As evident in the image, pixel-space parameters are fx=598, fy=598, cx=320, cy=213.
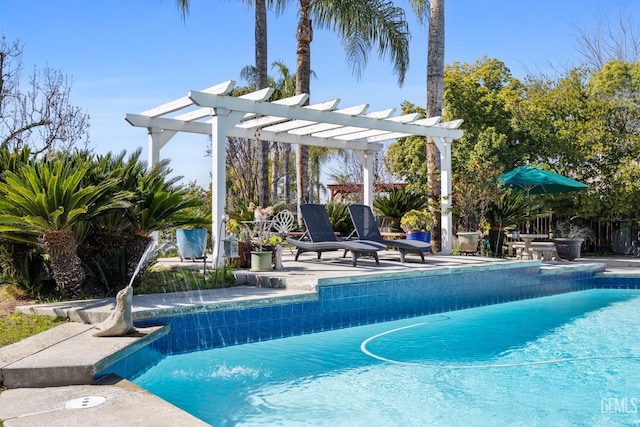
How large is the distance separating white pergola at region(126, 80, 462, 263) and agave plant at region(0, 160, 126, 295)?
2.52 m

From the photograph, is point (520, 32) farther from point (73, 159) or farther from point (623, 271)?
point (73, 159)

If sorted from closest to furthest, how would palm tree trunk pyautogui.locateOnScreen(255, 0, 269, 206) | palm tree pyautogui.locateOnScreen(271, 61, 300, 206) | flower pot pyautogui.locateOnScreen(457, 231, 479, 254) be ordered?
flower pot pyautogui.locateOnScreen(457, 231, 479, 254) < palm tree trunk pyautogui.locateOnScreen(255, 0, 269, 206) < palm tree pyautogui.locateOnScreen(271, 61, 300, 206)

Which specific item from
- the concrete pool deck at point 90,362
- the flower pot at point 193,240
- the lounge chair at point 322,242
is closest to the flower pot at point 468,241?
the lounge chair at point 322,242

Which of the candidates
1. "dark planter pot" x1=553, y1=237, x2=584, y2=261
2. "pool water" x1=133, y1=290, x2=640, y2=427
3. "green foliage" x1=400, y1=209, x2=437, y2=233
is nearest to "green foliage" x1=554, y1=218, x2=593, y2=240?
"dark planter pot" x1=553, y1=237, x2=584, y2=261

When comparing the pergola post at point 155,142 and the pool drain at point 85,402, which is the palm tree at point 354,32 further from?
the pool drain at point 85,402

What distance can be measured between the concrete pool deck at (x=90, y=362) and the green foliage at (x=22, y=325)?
0.44 ft

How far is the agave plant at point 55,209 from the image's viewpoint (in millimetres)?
6746

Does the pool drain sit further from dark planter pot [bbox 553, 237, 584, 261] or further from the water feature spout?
dark planter pot [bbox 553, 237, 584, 261]

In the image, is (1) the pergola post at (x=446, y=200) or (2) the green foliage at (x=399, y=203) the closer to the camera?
(1) the pergola post at (x=446, y=200)

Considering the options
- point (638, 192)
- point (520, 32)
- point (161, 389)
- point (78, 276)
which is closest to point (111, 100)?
point (78, 276)

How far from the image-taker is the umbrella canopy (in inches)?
571

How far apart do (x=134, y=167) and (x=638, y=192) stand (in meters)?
14.2

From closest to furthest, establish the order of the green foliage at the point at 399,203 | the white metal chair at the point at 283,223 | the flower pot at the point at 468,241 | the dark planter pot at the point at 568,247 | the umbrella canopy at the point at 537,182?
1. the flower pot at the point at 468,241
2. the white metal chair at the point at 283,223
3. the dark planter pot at the point at 568,247
4. the umbrella canopy at the point at 537,182
5. the green foliage at the point at 399,203

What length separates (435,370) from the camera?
6.22m
